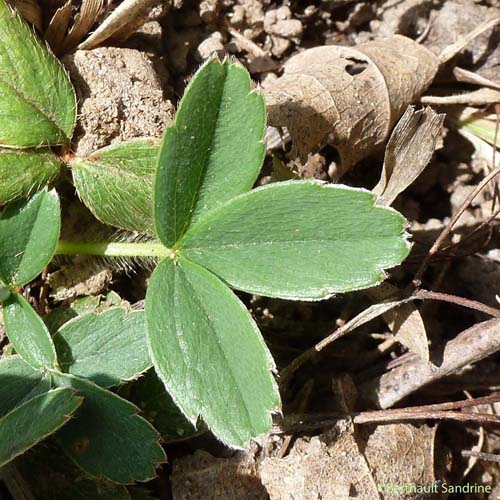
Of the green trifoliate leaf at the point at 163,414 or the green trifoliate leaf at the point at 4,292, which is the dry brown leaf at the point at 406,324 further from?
the green trifoliate leaf at the point at 4,292

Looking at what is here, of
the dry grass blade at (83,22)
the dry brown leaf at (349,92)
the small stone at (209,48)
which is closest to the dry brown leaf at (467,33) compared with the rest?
the dry brown leaf at (349,92)

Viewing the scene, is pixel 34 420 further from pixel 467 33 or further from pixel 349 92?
pixel 467 33

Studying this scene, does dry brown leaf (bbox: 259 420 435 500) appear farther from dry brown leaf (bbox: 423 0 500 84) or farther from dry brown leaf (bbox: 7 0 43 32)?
dry brown leaf (bbox: 7 0 43 32)

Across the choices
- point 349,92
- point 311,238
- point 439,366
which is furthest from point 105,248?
point 439,366

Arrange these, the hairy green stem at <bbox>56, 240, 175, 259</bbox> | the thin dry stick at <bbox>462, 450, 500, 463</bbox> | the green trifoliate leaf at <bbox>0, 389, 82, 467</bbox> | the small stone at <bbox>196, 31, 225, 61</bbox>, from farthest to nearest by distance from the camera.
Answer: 1. the small stone at <bbox>196, 31, 225, 61</bbox>
2. the thin dry stick at <bbox>462, 450, 500, 463</bbox>
3. the hairy green stem at <bbox>56, 240, 175, 259</bbox>
4. the green trifoliate leaf at <bbox>0, 389, 82, 467</bbox>

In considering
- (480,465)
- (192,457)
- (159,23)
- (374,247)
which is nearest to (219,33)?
(159,23)

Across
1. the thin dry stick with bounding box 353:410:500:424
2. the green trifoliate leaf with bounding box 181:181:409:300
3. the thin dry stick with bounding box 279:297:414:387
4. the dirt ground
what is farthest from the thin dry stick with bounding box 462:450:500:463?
the green trifoliate leaf with bounding box 181:181:409:300
